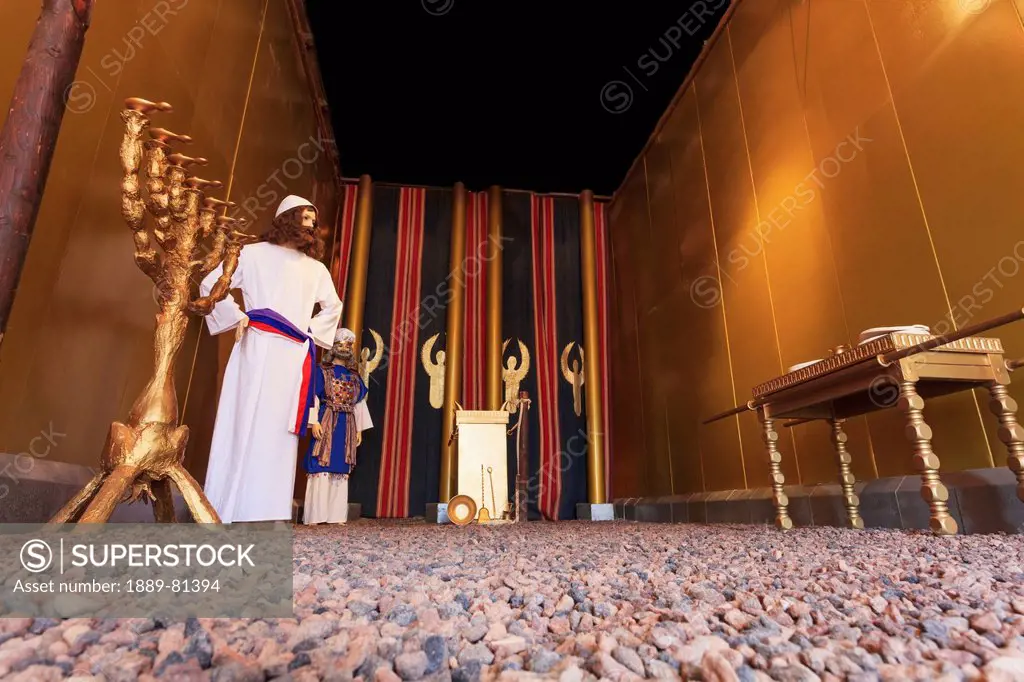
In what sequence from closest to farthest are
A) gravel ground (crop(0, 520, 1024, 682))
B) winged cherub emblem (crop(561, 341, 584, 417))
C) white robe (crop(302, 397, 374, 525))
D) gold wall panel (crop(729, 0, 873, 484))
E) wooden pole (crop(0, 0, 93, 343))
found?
gravel ground (crop(0, 520, 1024, 682)) → wooden pole (crop(0, 0, 93, 343)) → gold wall panel (crop(729, 0, 873, 484)) → white robe (crop(302, 397, 374, 525)) → winged cherub emblem (crop(561, 341, 584, 417))

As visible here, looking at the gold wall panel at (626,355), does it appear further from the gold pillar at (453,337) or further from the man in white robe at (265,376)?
the man in white robe at (265,376)

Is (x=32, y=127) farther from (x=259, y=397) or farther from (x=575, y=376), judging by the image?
(x=575, y=376)

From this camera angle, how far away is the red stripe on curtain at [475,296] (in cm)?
519

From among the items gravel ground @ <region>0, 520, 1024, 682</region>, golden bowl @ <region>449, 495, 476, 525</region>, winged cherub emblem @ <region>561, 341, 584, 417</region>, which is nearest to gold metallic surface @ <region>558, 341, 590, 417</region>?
winged cherub emblem @ <region>561, 341, 584, 417</region>

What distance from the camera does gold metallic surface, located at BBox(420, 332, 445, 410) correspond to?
202 inches

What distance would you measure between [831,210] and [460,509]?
2948mm

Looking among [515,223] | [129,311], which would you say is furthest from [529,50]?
[129,311]

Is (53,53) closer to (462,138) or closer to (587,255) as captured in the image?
(462,138)

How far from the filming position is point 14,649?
55 cm

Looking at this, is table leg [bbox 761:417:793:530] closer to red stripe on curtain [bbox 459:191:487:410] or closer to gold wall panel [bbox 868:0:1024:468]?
gold wall panel [bbox 868:0:1024:468]

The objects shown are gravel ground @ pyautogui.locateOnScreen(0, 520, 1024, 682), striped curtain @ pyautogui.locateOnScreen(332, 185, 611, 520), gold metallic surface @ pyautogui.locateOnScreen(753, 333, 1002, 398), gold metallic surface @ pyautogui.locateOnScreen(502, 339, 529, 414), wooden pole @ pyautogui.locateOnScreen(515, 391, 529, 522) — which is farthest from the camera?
gold metallic surface @ pyautogui.locateOnScreen(502, 339, 529, 414)

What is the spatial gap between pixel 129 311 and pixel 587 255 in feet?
14.4

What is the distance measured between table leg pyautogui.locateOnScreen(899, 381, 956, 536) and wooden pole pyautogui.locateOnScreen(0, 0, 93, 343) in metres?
2.55

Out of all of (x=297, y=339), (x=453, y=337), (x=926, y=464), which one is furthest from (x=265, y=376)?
(x=453, y=337)
